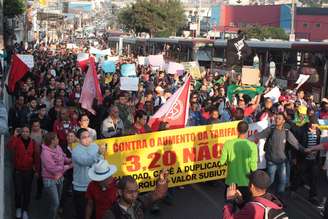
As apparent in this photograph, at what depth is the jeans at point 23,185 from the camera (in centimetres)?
830

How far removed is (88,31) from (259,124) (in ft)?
387

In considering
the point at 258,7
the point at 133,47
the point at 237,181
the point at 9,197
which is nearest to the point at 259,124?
the point at 237,181

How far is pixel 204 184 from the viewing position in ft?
36.0

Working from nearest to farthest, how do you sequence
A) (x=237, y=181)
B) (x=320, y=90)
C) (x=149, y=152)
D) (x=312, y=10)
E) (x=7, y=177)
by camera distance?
1. (x=237, y=181)
2. (x=149, y=152)
3. (x=7, y=177)
4. (x=320, y=90)
5. (x=312, y=10)

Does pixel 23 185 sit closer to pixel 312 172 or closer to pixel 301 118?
pixel 312 172

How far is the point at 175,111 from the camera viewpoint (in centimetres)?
991

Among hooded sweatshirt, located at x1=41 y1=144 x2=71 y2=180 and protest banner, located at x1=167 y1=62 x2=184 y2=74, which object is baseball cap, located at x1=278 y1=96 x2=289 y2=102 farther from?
protest banner, located at x1=167 y1=62 x2=184 y2=74

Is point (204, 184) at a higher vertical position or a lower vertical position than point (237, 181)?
lower

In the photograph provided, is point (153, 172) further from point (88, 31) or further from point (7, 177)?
point (88, 31)

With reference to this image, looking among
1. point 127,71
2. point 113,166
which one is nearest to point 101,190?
point 113,166

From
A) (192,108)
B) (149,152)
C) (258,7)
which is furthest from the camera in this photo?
(258,7)

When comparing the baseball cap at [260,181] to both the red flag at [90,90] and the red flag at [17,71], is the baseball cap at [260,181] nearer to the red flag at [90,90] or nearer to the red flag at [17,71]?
the red flag at [90,90]

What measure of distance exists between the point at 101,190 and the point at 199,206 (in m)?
3.80

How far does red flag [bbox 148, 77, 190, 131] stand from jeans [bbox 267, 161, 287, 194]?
63.6 inches
